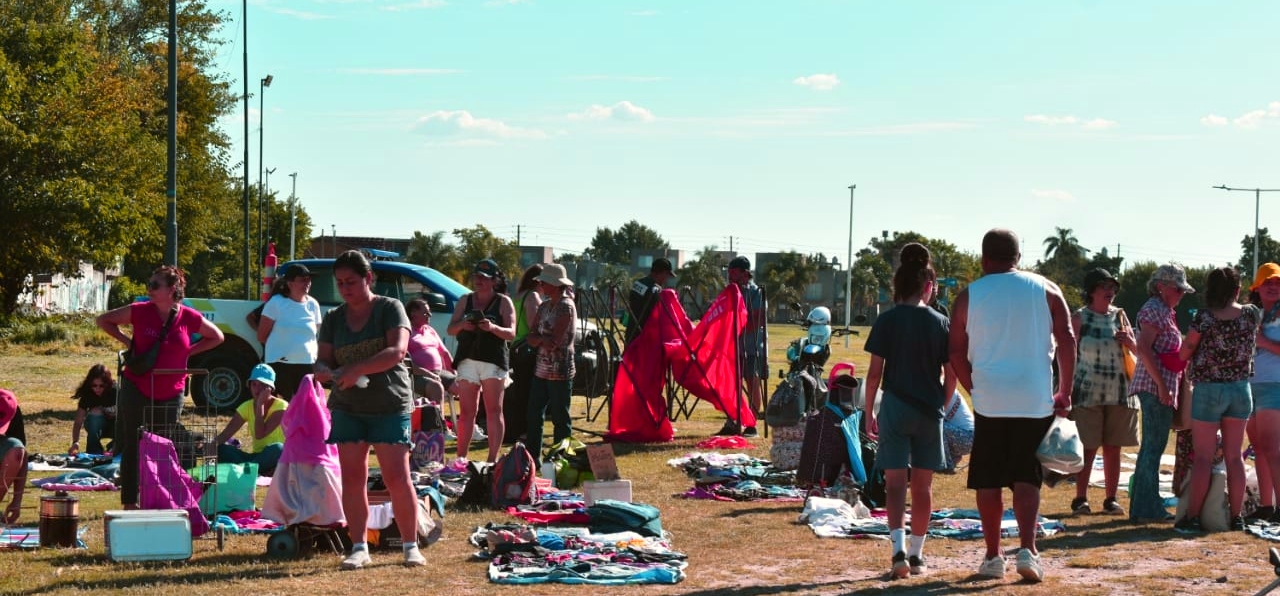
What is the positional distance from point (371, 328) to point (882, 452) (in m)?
2.74

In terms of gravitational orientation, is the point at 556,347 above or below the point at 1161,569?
above

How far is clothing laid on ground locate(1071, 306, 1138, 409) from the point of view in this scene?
984 cm

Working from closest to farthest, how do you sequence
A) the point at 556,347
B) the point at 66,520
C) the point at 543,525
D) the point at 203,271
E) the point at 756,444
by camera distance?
the point at 66,520, the point at 543,525, the point at 556,347, the point at 756,444, the point at 203,271

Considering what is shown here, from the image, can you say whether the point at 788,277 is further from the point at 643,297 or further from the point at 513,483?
the point at 513,483

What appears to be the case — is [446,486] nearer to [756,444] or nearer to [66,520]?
[66,520]

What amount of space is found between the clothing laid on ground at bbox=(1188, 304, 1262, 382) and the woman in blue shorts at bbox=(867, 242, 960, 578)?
7.87ft

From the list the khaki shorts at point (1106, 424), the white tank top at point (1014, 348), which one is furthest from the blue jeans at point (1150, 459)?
the white tank top at point (1014, 348)

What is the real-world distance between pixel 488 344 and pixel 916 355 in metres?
4.68

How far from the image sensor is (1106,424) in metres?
9.95

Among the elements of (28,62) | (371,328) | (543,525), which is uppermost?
(28,62)

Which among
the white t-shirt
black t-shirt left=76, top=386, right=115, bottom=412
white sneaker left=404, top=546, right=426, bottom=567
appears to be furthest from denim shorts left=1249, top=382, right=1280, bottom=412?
black t-shirt left=76, top=386, right=115, bottom=412

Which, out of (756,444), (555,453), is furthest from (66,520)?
(756,444)

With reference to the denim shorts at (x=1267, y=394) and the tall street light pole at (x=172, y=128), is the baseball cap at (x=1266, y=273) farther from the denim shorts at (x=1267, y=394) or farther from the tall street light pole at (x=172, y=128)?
the tall street light pole at (x=172, y=128)

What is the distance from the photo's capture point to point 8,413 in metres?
Answer: 8.55
